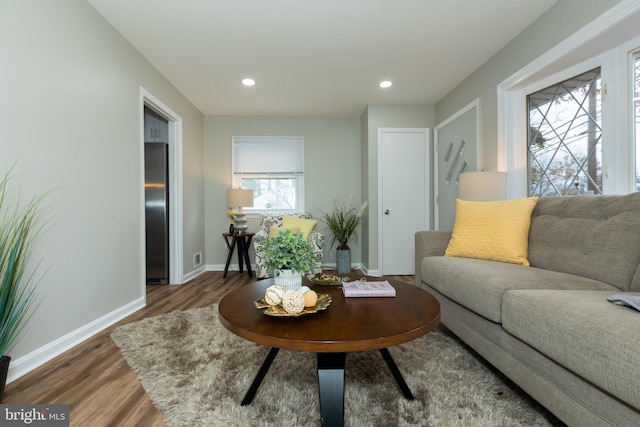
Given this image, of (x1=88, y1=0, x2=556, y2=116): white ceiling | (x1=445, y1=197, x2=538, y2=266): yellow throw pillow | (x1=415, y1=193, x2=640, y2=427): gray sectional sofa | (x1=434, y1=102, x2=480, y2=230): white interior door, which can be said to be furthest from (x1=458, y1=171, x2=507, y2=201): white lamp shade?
(x1=88, y1=0, x2=556, y2=116): white ceiling

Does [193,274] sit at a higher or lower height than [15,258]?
lower

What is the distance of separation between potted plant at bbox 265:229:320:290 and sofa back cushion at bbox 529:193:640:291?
1.52m

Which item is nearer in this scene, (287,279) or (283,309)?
(283,309)

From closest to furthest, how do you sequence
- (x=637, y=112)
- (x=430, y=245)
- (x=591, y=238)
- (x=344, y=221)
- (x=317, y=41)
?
1. (x=591, y=238)
2. (x=637, y=112)
3. (x=430, y=245)
4. (x=317, y=41)
5. (x=344, y=221)

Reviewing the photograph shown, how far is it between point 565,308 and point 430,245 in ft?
4.27

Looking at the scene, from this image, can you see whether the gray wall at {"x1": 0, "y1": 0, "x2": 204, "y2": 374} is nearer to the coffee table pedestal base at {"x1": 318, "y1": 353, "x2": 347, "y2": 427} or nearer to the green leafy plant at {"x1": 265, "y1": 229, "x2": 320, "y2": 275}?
the green leafy plant at {"x1": 265, "y1": 229, "x2": 320, "y2": 275}

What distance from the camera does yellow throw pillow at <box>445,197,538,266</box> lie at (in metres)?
1.96

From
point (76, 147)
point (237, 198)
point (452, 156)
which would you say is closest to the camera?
point (76, 147)

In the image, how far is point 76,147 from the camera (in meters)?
1.95

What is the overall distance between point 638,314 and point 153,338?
8.11ft

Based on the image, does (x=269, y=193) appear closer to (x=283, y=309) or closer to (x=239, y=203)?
(x=239, y=203)

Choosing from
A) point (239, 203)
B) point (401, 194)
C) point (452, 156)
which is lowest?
point (239, 203)

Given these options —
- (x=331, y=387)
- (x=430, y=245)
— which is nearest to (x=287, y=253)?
(x=331, y=387)

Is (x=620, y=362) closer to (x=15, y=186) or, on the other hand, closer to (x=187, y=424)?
(x=187, y=424)
